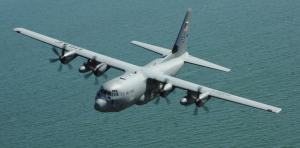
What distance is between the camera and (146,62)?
315ft

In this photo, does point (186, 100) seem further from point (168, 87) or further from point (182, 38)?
point (182, 38)

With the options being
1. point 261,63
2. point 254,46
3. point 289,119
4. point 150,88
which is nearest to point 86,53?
point 150,88

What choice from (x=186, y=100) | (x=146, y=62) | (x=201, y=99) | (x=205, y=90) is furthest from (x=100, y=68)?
(x=146, y=62)

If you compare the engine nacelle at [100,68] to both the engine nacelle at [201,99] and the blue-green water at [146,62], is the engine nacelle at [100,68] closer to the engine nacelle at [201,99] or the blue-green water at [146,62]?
the blue-green water at [146,62]

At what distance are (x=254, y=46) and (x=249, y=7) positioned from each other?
1077 inches

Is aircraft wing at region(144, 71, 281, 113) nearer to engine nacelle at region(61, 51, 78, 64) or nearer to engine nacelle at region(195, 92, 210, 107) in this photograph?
engine nacelle at region(195, 92, 210, 107)

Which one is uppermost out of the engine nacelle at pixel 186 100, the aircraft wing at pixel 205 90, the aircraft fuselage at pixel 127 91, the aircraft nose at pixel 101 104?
the aircraft wing at pixel 205 90

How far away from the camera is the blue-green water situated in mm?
70875

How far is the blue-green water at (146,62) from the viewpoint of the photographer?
70.9 metres

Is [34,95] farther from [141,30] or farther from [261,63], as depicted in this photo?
[261,63]

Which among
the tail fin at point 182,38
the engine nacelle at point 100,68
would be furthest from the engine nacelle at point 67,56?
the tail fin at point 182,38

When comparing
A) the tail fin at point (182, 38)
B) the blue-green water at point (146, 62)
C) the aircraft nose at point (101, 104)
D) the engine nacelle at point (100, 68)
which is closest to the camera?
the aircraft nose at point (101, 104)

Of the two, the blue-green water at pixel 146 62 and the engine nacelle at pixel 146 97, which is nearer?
the engine nacelle at pixel 146 97

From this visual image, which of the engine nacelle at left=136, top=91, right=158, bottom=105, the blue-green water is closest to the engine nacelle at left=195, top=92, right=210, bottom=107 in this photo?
the engine nacelle at left=136, top=91, right=158, bottom=105
